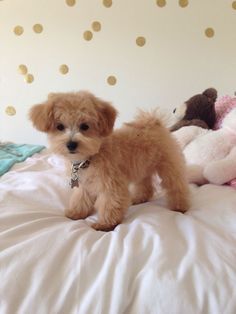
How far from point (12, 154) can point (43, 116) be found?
0.84m

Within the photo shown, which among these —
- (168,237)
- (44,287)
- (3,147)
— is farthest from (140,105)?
(44,287)

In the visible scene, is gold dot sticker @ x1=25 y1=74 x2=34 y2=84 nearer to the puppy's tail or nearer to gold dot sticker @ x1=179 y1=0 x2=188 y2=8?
gold dot sticker @ x1=179 y1=0 x2=188 y2=8

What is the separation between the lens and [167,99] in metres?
2.19

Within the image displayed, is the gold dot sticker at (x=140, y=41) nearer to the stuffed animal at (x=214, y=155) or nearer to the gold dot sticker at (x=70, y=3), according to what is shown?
the gold dot sticker at (x=70, y=3)

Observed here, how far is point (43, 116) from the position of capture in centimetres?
104

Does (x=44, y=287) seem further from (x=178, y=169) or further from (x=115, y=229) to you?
(x=178, y=169)

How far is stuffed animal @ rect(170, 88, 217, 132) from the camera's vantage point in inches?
67.9

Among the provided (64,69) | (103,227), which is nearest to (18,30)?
(64,69)

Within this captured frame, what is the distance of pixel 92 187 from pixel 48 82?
1.43m

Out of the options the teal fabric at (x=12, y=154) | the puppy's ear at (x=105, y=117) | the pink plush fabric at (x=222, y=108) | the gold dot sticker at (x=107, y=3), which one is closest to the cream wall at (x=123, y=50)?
the gold dot sticker at (x=107, y=3)

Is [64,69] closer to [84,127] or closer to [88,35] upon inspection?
[88,35]

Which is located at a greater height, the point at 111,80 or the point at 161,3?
the point at 161,3

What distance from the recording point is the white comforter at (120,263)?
686mm

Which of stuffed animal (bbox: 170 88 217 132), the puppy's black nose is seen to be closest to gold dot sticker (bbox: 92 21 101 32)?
stuffed animal (bbox: 170 88 217 132)
